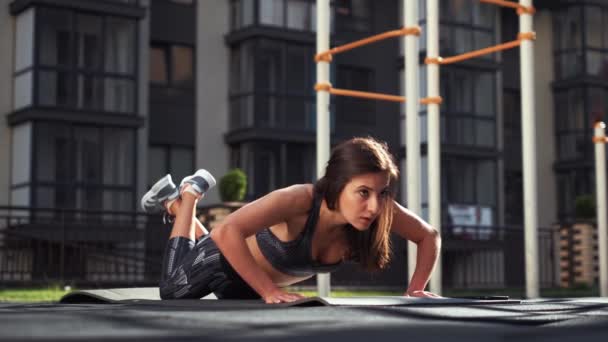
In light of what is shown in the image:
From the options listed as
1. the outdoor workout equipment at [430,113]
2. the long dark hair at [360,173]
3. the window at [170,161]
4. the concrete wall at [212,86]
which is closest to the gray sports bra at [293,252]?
the long dark hair at [360,173]

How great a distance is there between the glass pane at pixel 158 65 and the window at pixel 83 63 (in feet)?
5.04

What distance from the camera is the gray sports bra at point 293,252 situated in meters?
4.62

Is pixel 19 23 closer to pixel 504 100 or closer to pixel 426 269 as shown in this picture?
pixel 504 100

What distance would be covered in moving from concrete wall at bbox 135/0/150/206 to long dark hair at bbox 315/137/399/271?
61.0 feet

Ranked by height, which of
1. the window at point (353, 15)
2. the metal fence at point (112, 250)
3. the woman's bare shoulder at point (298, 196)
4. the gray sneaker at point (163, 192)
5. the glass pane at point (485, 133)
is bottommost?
the metal fence at point (112, 250)

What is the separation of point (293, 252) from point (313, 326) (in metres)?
2.06

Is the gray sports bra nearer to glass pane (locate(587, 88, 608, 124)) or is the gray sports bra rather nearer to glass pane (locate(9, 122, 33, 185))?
glass pane (locate(9, 122, 33, 185))

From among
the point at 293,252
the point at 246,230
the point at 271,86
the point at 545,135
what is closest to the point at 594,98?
the point at 545,135

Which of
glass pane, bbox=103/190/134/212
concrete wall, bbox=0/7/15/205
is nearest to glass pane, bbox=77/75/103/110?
concrete wall, bbox=0/7/15/205

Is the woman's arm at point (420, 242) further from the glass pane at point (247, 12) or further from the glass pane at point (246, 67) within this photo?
the glass pane at point (247, 12)

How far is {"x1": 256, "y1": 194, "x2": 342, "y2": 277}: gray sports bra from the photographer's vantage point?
462 cm

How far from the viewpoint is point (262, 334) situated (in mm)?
2342

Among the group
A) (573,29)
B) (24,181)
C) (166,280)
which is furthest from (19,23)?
(166,280)

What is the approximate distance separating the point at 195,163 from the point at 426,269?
62.8ft
